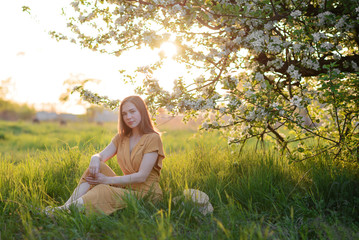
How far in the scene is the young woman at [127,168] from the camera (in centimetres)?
337

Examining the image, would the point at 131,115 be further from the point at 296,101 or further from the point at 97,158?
the point at 296,101

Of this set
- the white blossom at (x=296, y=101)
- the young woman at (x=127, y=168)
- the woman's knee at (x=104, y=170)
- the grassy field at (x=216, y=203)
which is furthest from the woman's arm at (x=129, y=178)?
the white blossom at (x=296, y=101)

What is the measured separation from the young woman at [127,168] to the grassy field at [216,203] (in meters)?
0.17

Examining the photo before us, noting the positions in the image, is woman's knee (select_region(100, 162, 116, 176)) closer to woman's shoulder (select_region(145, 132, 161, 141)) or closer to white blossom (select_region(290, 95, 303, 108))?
woman's shoulder (select_region(145, 132, 161, 141))

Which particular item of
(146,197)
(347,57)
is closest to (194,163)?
(146,197)

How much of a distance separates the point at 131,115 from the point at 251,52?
1764 millimetres

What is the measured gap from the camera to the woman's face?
3.89m

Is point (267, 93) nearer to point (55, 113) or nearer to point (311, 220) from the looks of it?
point (311, 220)

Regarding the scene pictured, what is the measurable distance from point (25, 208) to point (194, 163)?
2318mm

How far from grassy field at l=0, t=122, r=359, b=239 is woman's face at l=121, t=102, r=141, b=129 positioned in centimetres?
39

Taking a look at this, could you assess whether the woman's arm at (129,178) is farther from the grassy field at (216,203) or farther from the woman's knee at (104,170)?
the grassy field at (216,203)

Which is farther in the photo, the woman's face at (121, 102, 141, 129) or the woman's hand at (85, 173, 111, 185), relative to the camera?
the woman's face at (121, 102, 141, 129)

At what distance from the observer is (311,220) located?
323 centimetres

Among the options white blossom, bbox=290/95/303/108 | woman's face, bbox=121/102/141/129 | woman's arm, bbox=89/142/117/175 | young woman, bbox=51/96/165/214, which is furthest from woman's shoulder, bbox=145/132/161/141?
white blossom, bbox=290/95/303/108
